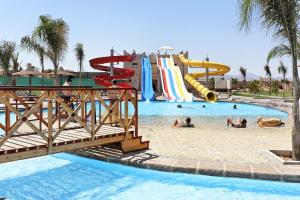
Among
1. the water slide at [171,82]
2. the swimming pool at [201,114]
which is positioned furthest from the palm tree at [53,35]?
the water slide at [171,82]

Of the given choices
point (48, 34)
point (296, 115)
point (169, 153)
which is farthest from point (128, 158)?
point (48, 34)

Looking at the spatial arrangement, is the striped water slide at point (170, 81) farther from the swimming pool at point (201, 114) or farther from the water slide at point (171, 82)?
the swimming pool at point (201, 114)

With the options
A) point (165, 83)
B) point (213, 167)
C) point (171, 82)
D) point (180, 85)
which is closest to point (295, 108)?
point (213, 167)

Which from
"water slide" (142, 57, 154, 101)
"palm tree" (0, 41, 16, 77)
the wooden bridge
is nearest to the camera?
the wooden bridge

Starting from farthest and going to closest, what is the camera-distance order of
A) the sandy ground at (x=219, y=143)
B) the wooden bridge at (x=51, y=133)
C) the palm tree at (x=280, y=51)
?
the sandy ground at (x=219, y=143) < the palm tree at (x=280, y=51) < the wooden bridge at (x=51, y=133)

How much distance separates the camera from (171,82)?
116 feet

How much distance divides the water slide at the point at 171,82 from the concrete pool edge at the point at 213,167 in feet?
77.3

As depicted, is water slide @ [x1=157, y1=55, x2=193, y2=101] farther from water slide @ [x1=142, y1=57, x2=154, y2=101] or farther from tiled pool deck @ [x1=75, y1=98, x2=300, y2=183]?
tiled pool deck @ [x1=75, y1=98, x2=300, y2=183]

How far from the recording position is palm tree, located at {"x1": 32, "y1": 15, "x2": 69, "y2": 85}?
1972cm

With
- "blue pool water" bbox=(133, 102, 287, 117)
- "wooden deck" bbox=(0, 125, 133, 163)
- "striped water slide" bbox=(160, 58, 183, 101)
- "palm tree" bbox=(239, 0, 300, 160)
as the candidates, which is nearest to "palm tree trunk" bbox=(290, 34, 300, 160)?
"palm tree" bbox=(239, 0, 300, 160)

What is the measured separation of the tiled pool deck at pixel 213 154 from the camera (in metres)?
7.04

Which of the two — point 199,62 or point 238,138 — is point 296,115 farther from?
point 199,62

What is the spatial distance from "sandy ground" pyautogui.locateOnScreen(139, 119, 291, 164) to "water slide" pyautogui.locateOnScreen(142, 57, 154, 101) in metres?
20.4

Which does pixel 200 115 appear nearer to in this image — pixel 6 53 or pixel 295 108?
pixel 295 108
